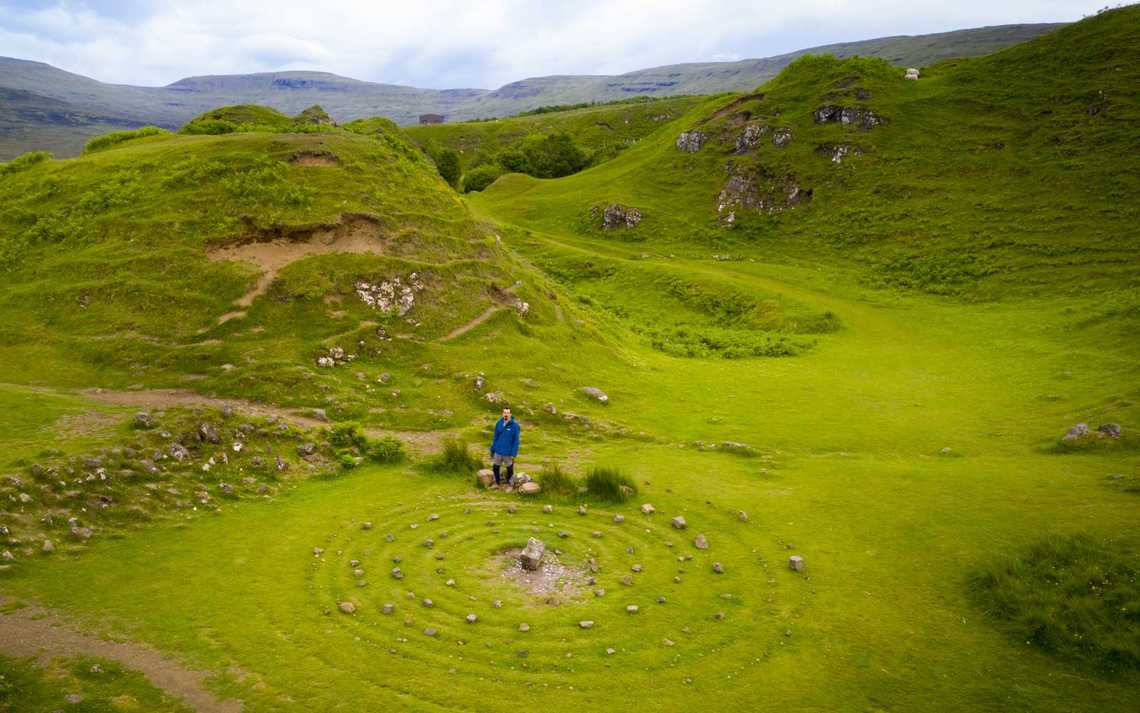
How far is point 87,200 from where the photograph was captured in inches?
1539

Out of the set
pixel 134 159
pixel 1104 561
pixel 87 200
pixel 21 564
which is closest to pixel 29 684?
pixel 21 564

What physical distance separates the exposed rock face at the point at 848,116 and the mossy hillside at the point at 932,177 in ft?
2.20

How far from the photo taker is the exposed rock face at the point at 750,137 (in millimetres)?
86500

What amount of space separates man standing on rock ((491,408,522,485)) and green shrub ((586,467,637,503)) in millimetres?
2631

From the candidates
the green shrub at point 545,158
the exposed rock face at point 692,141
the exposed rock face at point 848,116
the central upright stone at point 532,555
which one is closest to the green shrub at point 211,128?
the central upright stone at point 532,555

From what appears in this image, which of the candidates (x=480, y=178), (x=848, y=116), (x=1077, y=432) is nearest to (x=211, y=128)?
(x=1077, y=432)

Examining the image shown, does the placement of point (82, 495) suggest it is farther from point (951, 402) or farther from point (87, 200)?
point (951, 402)

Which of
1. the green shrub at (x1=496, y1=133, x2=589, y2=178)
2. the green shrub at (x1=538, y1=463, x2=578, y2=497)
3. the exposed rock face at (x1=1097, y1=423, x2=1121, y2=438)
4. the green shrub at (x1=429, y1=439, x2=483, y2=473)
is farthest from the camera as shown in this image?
the green shrub at (x1=496, y1=133, x2=589, y2=178)

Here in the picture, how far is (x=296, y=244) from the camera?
37406 millimetres

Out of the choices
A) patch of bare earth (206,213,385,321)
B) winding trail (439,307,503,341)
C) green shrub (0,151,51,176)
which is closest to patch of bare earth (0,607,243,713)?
winding trail (439,307,503,341)

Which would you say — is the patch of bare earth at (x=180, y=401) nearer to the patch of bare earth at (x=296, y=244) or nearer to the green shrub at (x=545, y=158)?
the patch of bare earth at (x=296, y=244)

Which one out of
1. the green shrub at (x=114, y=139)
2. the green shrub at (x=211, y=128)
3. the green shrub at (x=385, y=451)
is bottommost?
the green shrub at (x=385, y=451)

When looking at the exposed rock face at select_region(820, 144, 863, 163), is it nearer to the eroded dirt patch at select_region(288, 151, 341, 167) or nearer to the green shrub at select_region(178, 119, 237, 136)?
the eroded dirt patch at select_region(288, 151, 341, 167)

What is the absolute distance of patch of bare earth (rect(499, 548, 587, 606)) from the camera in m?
16.5
